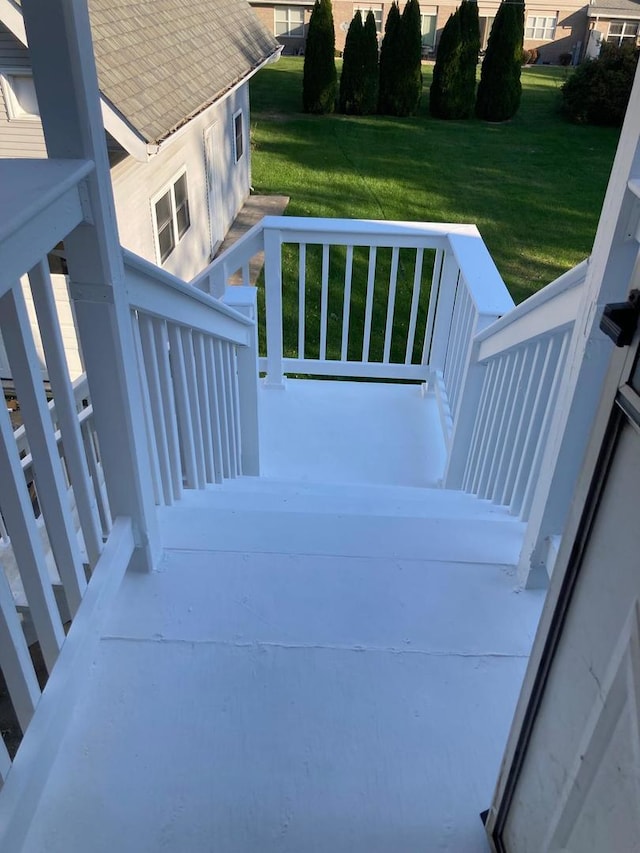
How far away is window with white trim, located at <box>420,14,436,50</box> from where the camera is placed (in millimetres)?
21000

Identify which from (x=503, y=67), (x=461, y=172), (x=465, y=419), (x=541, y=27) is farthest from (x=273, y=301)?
(x=541, y=27)

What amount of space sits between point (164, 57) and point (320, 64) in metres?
8.88

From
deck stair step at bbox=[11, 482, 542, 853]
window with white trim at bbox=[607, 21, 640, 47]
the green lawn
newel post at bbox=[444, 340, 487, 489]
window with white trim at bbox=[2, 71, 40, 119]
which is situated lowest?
the green lawn

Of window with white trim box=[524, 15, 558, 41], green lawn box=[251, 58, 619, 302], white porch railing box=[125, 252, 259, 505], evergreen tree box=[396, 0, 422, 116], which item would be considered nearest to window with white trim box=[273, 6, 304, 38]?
green lawn box=[251, 58, 619, 302]

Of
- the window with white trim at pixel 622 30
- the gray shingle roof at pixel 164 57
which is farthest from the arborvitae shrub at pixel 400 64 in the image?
the window with white trim at pixel 622 30

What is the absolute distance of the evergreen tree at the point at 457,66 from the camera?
13320 mm

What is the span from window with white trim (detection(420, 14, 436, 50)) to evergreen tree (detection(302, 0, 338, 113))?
8.11 metres

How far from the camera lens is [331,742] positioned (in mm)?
1449

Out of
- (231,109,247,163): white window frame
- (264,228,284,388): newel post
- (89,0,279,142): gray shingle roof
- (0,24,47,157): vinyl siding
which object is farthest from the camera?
(231,109,247,163): white window frame

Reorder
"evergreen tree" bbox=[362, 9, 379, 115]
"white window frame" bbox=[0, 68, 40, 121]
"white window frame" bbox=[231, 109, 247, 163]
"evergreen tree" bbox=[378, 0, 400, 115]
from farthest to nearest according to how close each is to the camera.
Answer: "evergreen tree" bbox=[362, 9, 379, 115] < "evergreen tree" bbox=[378, 0, 400, 115] < "white window frame" bbox=[231, 109, 247, 163] < "white window frame" bbox=[0, 68, 40, 121]

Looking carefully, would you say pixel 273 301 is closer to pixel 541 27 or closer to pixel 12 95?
pixel 12 95

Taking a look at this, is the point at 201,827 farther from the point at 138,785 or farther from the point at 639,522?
the point at 639,522

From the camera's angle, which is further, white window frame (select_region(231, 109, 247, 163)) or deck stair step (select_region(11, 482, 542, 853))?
white window frame (select_region(231, 109, 247, 163))

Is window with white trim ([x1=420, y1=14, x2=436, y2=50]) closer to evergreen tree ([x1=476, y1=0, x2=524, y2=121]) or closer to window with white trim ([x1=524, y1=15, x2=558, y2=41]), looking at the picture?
window with white trim ([x1=524, y1=15, x2=558, y2=41])
